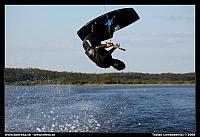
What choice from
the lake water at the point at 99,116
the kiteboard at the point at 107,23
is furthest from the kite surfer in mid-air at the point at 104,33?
the lake water at the point at 99,116

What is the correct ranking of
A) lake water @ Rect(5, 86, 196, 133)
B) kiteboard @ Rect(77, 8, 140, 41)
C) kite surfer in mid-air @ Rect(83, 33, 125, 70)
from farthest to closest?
lake water @ Rect(5, 86, 196, 133) → kiteboard @ Rect(77, 8, 140, 41) → kite surfer in mid-air @ Rect(83, 33, 125, 70)

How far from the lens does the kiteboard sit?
810cm

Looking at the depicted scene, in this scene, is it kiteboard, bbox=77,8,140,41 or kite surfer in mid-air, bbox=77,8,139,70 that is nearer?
kite surfer in mid-air, bbox=77,8,139,70

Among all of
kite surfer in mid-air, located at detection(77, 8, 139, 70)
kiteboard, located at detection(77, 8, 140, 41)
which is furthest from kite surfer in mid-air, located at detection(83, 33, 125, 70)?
kiteboard, located at detection(77, 8, 140, 41)

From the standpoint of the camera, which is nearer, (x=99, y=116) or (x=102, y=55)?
(x=102, y=55)

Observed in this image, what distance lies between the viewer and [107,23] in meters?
8.31

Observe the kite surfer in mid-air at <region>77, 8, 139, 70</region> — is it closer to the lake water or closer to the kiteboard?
the kiteboard

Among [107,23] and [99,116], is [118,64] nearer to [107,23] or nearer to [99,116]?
[107,23]

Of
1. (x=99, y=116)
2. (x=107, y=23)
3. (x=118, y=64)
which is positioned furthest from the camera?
(x=99, y=116)

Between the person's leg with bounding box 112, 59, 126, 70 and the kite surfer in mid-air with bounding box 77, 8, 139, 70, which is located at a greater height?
the kite surfer in mid-air with bounding box 77, 8, 139, 70

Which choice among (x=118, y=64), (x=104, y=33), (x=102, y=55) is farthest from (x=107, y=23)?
(x=118, y=64)

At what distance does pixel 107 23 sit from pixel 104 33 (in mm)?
330

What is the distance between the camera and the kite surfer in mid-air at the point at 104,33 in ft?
24.6
